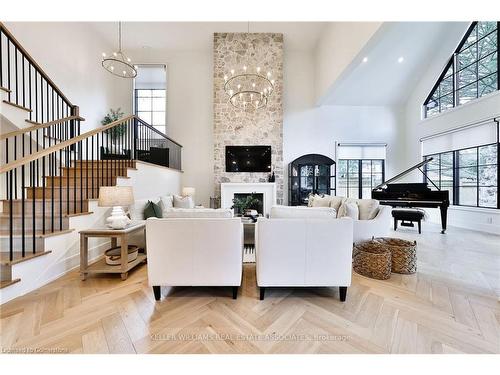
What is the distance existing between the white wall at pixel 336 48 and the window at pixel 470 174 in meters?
3.93

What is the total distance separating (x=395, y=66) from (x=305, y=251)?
22.3ft

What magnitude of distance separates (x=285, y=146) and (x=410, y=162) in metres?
4.21

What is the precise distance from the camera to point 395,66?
19.5ft

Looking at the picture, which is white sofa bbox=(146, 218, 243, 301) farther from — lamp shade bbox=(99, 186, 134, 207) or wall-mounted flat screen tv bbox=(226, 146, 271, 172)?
wall-mounted flat screen tv bbox=(226, 146, 271, 172)

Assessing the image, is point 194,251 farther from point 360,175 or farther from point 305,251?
point 360,175

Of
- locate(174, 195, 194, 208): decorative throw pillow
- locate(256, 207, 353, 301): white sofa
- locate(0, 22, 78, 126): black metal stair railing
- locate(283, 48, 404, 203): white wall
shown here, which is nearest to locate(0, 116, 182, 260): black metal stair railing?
locate(0, 22, 78, 126): black metal stair railing

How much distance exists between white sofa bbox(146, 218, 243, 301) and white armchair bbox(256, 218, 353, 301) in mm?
263

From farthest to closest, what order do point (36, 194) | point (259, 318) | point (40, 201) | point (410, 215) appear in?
point (410, 215)
point (36, 194)
point (40, 201)
point (259, 318)

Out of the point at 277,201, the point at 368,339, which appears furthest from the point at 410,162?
the point at 368,339

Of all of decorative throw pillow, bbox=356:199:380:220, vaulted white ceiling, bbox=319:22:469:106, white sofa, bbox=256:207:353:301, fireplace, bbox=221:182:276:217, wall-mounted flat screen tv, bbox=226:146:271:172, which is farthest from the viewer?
wall-mounted flat screen tv, bbox=226:146:271:172

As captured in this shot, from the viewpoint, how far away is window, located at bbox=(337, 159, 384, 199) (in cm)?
702

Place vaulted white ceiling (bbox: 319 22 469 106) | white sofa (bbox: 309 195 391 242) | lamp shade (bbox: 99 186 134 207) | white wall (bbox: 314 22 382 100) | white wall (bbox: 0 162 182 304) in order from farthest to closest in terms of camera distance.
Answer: vaulted white ceiling (bbox: 319 22 469 106) < white wall (bbox: 314 22 382 100) < white sofa (bbox: 309 195 391 242) < lamp shade (bbox: 99 186 134 207) < white wall (bbox: 0 162 182 304)

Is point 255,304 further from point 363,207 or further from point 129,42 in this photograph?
point 129,42

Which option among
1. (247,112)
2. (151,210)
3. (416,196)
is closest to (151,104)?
(247,112)
